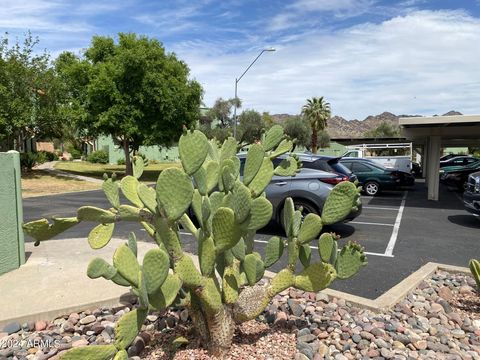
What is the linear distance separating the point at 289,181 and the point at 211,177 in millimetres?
5895

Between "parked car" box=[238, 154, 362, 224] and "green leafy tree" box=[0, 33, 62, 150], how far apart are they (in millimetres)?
16713

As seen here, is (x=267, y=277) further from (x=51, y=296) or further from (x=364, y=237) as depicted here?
(x=364, y=237)

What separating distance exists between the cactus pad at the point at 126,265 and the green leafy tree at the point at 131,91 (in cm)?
2270

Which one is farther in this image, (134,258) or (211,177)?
(211,177)

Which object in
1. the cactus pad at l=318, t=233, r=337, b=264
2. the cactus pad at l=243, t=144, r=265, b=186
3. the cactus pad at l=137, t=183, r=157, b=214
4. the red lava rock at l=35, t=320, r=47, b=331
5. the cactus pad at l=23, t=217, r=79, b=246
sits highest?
the cactus pad at l=243, t=144, r=265, b=186

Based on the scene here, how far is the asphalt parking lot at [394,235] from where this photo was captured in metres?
6.03

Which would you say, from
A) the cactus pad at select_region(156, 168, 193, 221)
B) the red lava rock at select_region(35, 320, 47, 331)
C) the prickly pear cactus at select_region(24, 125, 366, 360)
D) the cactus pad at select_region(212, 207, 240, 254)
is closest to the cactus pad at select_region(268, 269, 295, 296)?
the prickly pear cactus at select_region(24, 125, 366, 360)

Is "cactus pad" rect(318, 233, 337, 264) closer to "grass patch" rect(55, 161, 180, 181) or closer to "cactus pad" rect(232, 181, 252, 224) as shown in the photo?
"cactus pad" rect(232, 181, 252, 224)

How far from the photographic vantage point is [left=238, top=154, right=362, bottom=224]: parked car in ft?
28.8

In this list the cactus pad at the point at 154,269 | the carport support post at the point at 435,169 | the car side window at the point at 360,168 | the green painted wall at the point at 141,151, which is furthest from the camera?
the green painted wall at the point at 141,151

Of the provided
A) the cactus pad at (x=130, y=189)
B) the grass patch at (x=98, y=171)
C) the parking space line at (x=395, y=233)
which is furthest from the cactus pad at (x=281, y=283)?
the grass patch at (x=98, y=171)

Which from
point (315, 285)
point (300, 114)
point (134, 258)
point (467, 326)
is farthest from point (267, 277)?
point (300, 114)

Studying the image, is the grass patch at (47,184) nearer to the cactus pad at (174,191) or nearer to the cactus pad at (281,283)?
the cactus pad at (281,283)

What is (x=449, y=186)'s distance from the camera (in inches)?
841
